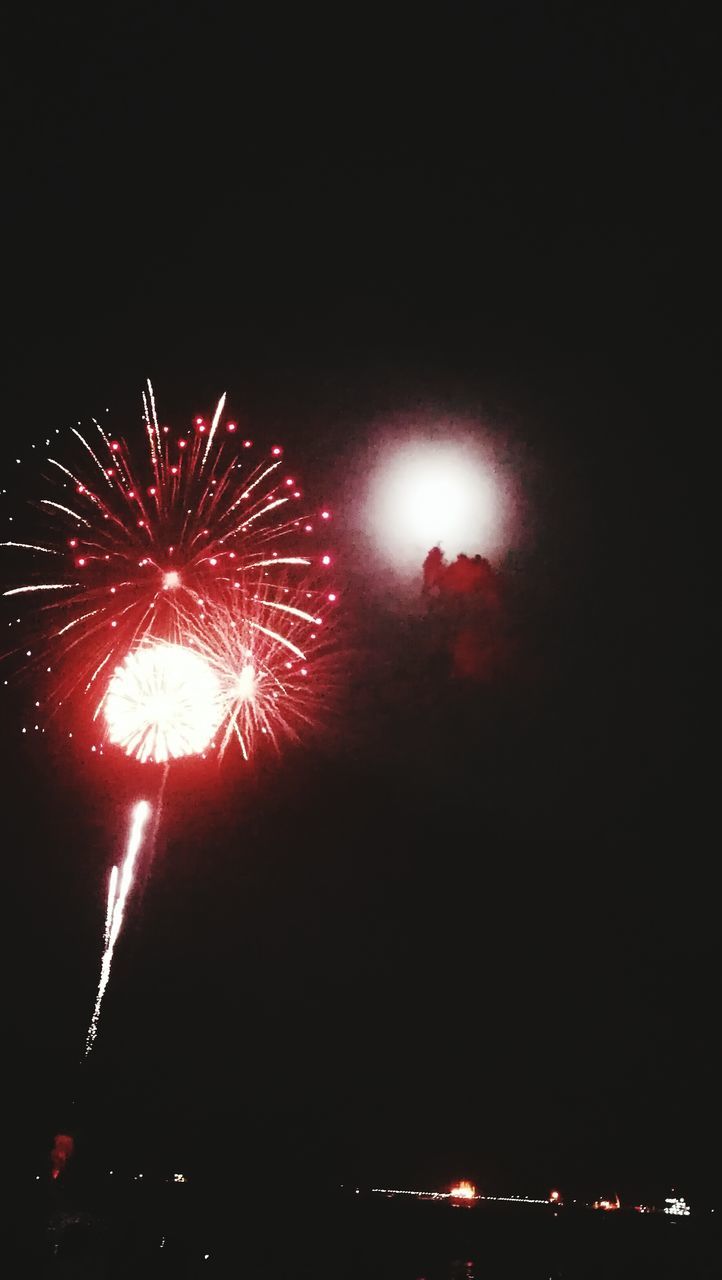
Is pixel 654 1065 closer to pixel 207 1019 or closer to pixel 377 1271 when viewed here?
pixel 207 1019

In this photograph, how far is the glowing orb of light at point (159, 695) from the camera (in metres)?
11.4

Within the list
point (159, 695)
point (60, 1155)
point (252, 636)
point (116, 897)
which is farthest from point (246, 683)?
point (116, 897)

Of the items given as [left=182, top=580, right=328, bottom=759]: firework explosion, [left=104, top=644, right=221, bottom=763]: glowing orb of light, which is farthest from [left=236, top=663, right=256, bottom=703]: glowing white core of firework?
[left=104, top=644, right=221, bottom=763]: glowing orb of light

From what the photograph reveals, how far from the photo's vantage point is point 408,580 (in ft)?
38.7

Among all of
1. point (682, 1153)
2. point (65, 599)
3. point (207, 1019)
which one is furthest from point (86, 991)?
point (682, 1153)

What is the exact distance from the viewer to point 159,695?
11469 millimetres

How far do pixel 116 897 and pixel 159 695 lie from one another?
884 centimetres

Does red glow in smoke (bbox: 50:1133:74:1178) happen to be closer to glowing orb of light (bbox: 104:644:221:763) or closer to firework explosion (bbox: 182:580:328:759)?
glowing orb of light (bbox: 104:644:221:763)

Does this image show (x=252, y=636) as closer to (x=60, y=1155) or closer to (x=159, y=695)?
(x=159, y=695)

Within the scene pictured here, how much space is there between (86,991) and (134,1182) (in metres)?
11.8

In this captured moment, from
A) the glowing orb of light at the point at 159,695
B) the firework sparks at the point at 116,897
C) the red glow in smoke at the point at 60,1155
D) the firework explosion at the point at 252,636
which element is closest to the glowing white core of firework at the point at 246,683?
the firework explosion at the point at 252,636

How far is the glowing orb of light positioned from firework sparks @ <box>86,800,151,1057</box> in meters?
6.10

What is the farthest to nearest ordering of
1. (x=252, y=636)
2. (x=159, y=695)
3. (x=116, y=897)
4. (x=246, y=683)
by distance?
(x=116, y=897), (x=246, y=683), (x=252, y=636), (x=159, y=695)

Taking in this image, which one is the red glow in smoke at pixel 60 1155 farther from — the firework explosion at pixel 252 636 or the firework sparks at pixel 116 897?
the firework sparks at pixel 116 897
